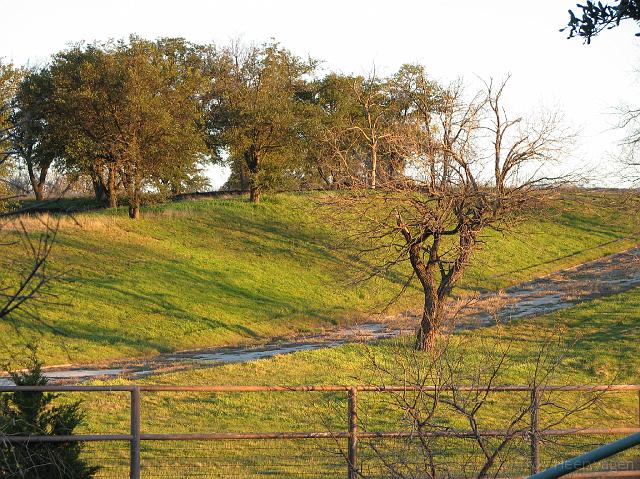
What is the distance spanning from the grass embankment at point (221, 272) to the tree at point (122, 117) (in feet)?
10.6

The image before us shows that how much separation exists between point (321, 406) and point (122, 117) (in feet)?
89.8

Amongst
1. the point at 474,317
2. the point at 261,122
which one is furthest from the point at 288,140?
the point at 474,317

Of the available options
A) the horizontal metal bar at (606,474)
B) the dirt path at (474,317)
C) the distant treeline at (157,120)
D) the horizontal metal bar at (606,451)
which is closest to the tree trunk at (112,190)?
the distant treeline at (157,120)

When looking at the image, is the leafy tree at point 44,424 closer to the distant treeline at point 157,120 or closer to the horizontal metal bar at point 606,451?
the horizontal metal bar at point 606,451

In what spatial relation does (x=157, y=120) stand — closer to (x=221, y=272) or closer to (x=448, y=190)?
(x=221, y=272)

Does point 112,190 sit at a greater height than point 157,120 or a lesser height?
lesser

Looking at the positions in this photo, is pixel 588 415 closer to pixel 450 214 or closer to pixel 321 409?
pixel 321 409

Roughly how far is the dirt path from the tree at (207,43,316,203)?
16785 mm

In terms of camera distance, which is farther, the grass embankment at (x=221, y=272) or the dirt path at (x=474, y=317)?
the grass embankment at (x=221, y=272)

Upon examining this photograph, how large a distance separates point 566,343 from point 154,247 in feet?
72.9

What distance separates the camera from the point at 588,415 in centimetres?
1510

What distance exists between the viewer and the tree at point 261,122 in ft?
151

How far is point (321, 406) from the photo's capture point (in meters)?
15.1

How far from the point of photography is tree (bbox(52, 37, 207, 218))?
127 ft
